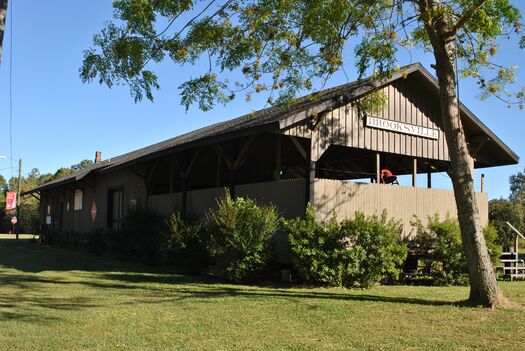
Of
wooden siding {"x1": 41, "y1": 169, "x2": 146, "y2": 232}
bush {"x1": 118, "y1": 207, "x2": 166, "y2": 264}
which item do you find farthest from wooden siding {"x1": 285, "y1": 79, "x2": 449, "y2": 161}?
wooden siding {"x1": 41, "y1": 169, "x2": 146, "y2": 232}

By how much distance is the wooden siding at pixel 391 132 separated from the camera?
525 inches

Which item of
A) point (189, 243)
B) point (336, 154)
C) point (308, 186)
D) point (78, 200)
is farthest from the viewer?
Answer: point (78, 200)

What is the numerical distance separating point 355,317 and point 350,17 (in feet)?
19.0

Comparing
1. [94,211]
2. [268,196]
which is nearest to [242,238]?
[268,196]

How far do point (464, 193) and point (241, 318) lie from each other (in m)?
4.36

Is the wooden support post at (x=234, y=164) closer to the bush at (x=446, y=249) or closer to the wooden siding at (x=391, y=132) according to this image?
the wooden siding at (x=391, y=132)

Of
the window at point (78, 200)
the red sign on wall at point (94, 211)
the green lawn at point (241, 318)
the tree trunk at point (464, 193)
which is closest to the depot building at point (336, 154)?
the green lawn at point (241, 318)

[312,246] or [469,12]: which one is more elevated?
[469,12]

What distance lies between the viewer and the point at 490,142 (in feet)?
55.4

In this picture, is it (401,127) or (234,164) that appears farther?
(401,127)

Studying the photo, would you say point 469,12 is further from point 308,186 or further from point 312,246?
point 312,246

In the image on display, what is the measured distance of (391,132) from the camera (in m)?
14.8

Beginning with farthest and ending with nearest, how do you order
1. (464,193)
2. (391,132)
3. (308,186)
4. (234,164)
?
1. (391,132)
2. (234,164)
3. (308,186)
4. (464,193)

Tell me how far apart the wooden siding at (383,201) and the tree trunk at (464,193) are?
377cm
